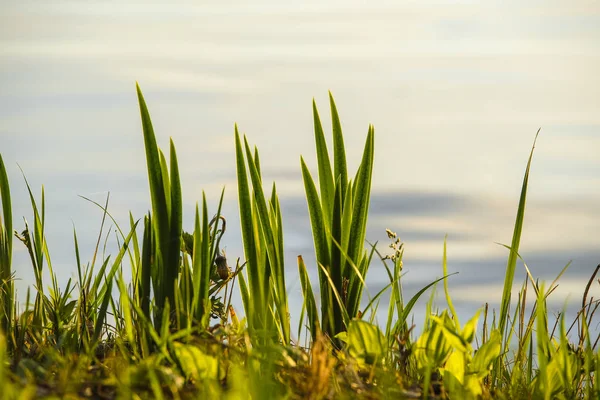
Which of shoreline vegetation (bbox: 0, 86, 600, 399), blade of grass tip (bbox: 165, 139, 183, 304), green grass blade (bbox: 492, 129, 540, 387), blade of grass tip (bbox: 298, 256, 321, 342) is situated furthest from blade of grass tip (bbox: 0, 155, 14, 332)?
green grass blade (bbox: 492, 129, 540, 387)

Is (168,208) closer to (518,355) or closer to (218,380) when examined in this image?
(218,380)

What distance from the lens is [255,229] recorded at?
6.50ft

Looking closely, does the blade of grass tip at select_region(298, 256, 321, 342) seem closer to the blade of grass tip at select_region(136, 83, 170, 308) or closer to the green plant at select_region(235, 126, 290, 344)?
the green plant at select_region(235, 126, 290, 344)

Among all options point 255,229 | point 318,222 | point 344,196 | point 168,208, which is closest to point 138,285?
point 168,208

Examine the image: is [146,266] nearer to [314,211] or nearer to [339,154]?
[314,211]

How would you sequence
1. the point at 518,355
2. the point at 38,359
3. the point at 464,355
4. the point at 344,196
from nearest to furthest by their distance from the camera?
1. the point at 464,355
2. the point at 38,359
3. the point at 518,355
4. the point at 344,196

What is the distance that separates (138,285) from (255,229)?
14.9 inches

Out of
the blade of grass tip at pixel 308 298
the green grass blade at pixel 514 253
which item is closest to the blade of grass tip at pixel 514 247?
the green grass blade at pixel 514 253

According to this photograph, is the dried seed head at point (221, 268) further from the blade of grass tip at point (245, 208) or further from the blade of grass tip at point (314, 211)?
the blade of grass tip at point (314, 211)

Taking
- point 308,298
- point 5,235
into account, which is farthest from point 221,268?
point 5,235

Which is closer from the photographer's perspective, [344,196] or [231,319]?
[231,319]

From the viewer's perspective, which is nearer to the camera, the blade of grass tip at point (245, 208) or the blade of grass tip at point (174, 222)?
the blade of grass tip at point (174, 222)

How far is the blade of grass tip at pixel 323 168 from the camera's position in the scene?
2.16 meters

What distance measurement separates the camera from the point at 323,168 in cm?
218
